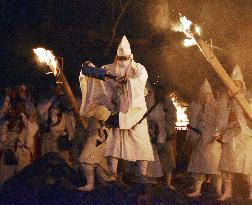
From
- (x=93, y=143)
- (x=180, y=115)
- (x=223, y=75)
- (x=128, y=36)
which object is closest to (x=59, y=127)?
(x=93, y=143)

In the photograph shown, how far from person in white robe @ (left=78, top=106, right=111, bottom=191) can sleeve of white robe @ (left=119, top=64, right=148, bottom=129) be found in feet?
2.16

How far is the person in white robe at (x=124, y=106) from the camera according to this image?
8.52m

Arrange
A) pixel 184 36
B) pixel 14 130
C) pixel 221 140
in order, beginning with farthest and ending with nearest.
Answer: pixel 184 36
pixel 14 130
pixel 221 140

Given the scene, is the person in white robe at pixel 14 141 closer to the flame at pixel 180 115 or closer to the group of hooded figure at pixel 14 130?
the group of hooded figure at pixel 14 130

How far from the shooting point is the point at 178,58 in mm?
14250

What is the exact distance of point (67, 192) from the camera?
8820mm

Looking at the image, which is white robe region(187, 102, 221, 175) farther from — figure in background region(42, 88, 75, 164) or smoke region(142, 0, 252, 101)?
smoke region(142, 0, 252, 101)

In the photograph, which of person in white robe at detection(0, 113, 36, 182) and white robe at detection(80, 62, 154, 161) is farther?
person in white robe at detection(0, 113, 36, 182)

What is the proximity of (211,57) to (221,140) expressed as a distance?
2.33 m

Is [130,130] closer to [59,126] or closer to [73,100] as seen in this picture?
[73,100]

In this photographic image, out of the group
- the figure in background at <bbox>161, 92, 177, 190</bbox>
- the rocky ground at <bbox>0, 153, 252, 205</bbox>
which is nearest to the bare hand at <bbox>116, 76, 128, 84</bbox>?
the rocky ground at <bbox>0, 153, 252, 205</bbox>

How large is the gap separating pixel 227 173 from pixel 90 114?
3.25 m

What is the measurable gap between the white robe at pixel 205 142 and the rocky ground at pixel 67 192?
1.95 ft

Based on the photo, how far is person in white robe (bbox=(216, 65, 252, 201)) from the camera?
32.0ft
